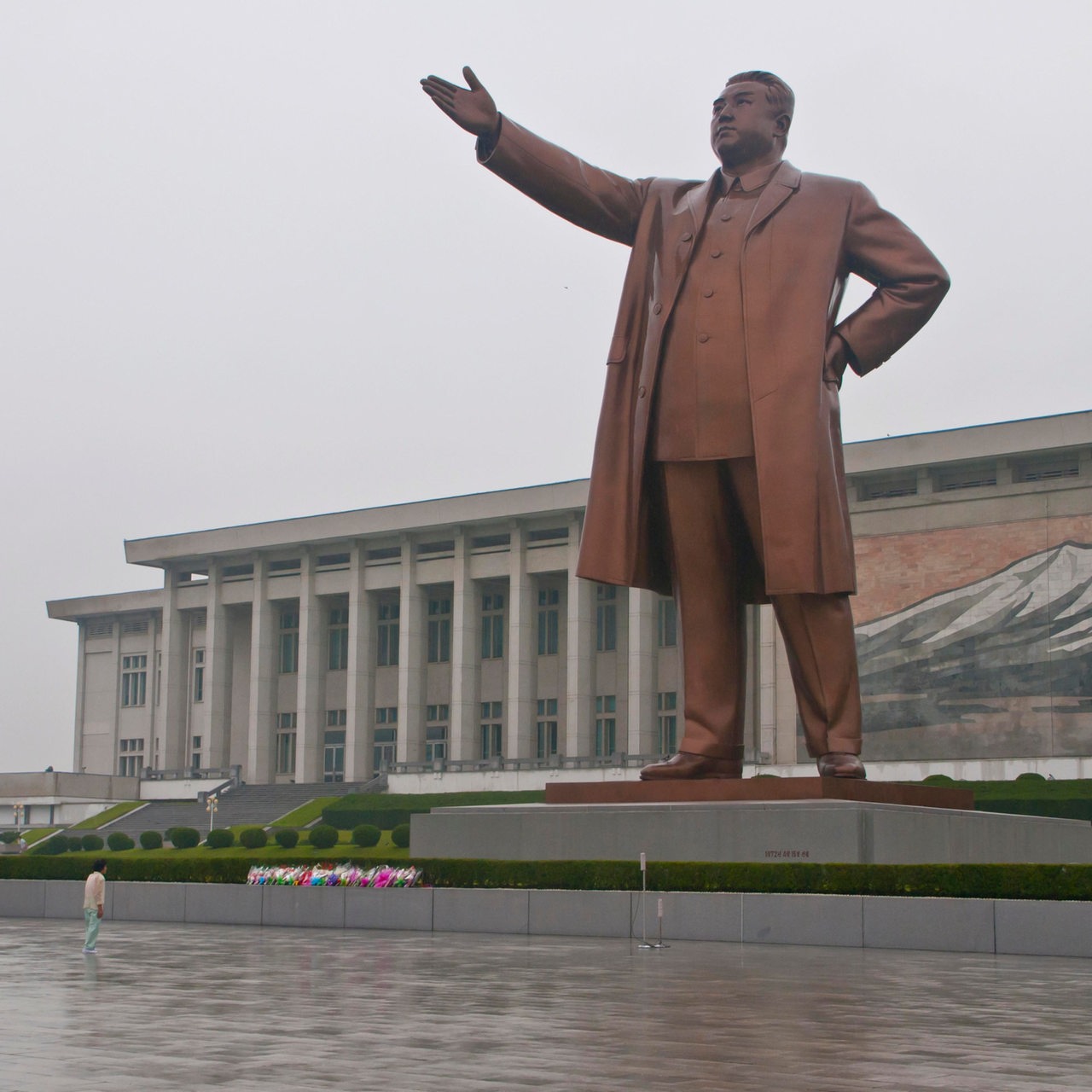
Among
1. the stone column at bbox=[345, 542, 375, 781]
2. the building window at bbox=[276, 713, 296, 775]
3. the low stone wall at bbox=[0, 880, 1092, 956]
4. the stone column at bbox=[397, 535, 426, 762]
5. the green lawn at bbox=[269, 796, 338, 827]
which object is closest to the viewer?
the low stone wall at bbox=[0, 880, 1092, 956]

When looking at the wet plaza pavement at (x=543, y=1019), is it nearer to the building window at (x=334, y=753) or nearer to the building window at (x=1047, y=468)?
the building window at (x=1047, y=468)

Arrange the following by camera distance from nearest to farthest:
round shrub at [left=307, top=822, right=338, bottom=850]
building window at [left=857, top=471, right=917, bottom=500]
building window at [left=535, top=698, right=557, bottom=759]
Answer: round shrub at [left=307, top=822, right=338, bottom=850], building window at [left=857, top=471, right=917, bottom=500], building window at [left=535, top=698, right=557, bottom=759]

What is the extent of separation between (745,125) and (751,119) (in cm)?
7

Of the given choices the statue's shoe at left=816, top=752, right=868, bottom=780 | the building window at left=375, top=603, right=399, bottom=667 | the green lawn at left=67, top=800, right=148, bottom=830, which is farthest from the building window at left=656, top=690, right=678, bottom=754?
the statue's shoe at left=816, top=752, right=868, bottom=780

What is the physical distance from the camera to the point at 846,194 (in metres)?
14.1

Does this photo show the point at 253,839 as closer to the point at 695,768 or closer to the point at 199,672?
the point at 199,672

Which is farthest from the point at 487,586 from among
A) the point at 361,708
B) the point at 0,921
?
the point at 0,921

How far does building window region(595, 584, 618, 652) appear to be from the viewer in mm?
52969

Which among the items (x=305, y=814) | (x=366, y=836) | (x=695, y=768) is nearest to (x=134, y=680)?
(x=305, y=814)

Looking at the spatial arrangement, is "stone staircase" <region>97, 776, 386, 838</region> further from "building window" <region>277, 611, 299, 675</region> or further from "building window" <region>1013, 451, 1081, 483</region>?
"building window" <region>1013, 451, 1081, 483</region>

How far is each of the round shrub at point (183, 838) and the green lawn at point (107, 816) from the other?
1262 centimetres

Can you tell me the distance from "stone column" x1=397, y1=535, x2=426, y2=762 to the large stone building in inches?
3.5

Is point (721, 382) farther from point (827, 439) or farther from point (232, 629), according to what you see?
Result: point (232, 629)

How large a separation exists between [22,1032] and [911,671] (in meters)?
37.4
